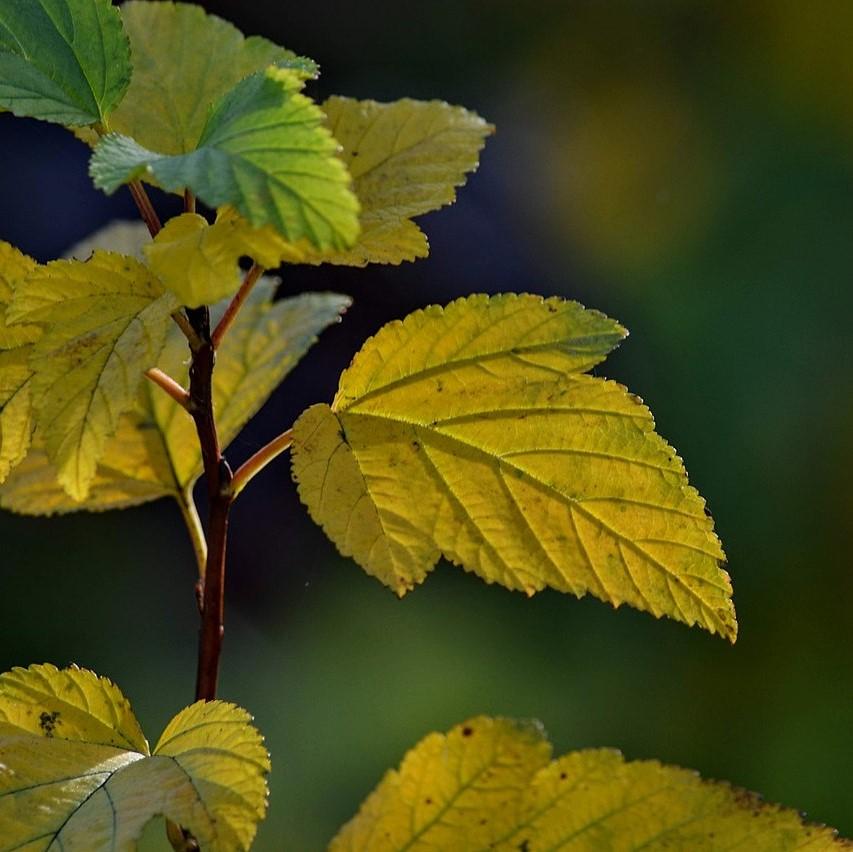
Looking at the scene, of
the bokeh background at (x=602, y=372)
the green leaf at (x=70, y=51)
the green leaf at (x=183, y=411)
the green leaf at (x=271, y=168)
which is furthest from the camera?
the bokeh background at (x=602, y=372)

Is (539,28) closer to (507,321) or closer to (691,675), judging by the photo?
(691,675)

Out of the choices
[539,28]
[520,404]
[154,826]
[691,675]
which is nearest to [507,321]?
[520,404]

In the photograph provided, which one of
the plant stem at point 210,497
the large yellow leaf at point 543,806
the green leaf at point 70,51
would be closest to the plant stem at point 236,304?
the plant stem at point 210,497

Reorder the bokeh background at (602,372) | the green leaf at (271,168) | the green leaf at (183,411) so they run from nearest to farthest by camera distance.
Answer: the green leaf at (271,168)
the green leaf at (183,411)
the bokeh background at (602,372)

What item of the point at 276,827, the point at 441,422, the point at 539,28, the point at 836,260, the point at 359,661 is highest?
the point at 539,28

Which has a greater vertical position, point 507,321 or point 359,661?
point 507,321

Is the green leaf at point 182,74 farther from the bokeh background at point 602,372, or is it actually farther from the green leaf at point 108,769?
the bokeh background at point 602,372
